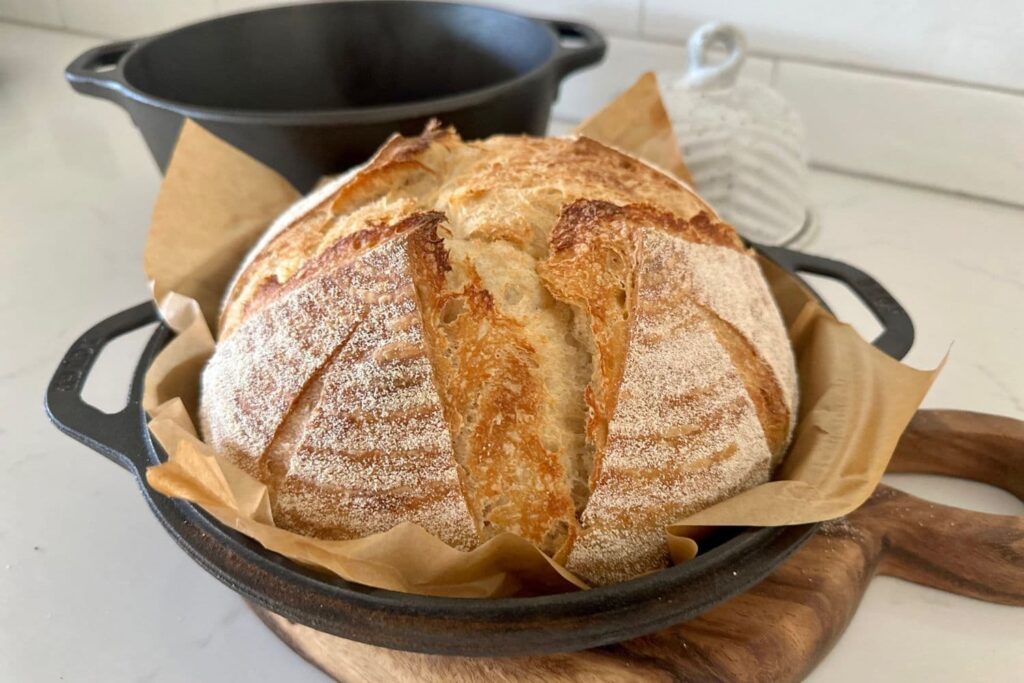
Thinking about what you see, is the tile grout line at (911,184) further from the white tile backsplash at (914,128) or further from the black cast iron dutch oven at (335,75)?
the black cast iron dutch oven at (335,75)

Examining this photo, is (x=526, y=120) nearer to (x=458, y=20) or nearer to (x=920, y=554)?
(x=458, y=20)

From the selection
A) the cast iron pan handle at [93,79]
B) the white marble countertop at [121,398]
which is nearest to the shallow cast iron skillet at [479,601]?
the white marble countertop at [121,398]

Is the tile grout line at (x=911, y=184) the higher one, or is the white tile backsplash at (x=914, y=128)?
the white tile backsplash at (x=914, y=128)

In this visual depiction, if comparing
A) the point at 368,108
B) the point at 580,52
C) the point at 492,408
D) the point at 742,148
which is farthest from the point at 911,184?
the point at 492,408

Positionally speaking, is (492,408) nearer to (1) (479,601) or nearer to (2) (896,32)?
(1) (479,601)

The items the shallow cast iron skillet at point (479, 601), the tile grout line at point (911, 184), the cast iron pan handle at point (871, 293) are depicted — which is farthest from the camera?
the tile grout line at point (911, 184)

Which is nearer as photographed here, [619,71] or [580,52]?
[580,52]

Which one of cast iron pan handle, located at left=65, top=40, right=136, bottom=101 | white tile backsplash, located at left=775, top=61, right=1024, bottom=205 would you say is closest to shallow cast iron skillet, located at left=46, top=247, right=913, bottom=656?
cast iron pan handle, located at left=65, top=40, right=136, bottom=101

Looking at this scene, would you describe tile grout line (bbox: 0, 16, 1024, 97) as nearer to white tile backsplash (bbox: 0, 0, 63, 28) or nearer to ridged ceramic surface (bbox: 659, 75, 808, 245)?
ridged ceramic surface (bbox: 659, 75, 808, 245)
